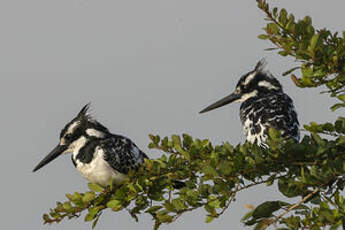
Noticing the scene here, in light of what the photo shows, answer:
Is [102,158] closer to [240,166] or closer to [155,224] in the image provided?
[155,224]

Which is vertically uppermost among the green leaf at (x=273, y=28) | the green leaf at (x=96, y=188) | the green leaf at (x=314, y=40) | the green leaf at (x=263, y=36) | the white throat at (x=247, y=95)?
the green leaf at (x=273, y=28)

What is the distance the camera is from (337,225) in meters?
4.26

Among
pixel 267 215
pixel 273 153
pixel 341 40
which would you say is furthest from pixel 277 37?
pixel 267 215

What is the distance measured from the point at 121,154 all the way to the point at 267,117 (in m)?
2.00

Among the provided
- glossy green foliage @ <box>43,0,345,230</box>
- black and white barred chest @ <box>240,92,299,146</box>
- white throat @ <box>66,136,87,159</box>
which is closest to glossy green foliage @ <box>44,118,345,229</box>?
glossy green foliage @ <box>43,0,345,230</box>

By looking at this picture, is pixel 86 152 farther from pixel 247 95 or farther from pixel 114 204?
pixel 114 204

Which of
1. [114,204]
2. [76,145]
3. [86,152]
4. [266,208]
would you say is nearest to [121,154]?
Answer: [86,152]

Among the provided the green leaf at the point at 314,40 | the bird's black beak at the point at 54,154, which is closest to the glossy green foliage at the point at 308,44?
the green leaf at the point at 314,40

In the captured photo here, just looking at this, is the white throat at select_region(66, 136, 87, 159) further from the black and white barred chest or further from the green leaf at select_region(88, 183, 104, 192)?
the green leaf at select_region(88, 183, 104, 192)

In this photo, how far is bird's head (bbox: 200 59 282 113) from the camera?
348 inches

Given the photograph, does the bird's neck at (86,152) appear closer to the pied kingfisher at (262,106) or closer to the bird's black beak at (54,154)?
the bird's black beak at (54,154)

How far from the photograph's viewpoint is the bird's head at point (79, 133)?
8678 mm

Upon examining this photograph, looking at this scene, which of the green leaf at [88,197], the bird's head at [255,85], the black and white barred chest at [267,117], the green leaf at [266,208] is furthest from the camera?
the bird's head at [255,85]

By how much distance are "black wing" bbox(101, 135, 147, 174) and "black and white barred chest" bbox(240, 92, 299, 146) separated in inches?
59.9
